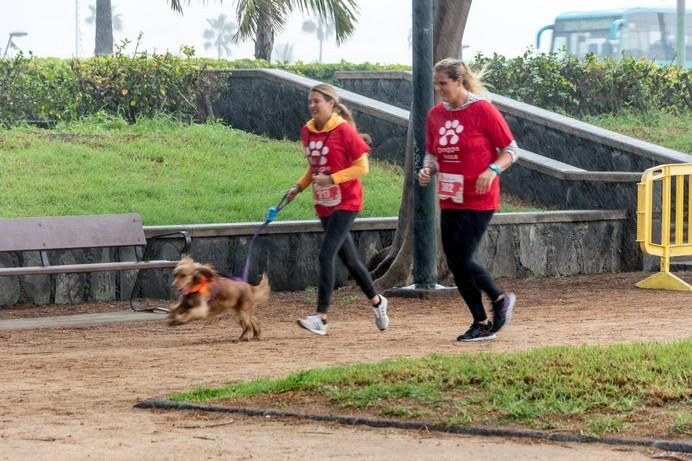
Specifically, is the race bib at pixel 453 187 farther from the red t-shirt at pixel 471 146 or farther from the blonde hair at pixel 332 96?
the blonde hair at pixel 332 96

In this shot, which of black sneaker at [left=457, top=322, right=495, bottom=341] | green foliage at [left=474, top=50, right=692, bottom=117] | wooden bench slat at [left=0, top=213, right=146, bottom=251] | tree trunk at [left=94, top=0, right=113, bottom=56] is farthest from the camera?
tree trunk at [left=94, top=0, right=113, bottom=56]

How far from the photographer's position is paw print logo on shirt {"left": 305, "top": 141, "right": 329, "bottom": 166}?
389 inches

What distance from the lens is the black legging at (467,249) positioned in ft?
30.6

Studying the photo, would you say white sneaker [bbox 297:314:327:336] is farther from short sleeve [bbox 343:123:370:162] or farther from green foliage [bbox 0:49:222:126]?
green foliage [bbox 0:49:222:126]

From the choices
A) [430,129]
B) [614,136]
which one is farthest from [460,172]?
[614,136]

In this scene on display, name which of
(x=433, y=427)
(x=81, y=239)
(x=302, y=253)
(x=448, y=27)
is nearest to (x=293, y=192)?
(x=81, y=239)

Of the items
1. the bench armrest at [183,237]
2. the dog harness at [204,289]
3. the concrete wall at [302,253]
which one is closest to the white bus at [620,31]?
the concrete wall at [302,253]

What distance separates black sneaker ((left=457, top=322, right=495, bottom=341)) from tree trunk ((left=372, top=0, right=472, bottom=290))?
3795mm

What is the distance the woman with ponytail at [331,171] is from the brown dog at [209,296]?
1.22ft

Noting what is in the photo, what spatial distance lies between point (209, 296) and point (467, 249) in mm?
1812

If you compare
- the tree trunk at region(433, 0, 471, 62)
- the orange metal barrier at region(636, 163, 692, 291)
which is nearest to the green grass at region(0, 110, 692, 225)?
the tree trunk at region(433, 0, 471, 62)

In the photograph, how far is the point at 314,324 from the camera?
1005cm

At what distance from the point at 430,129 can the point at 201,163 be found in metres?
7.34

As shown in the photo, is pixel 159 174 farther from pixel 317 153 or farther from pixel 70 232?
pixel 317 153
